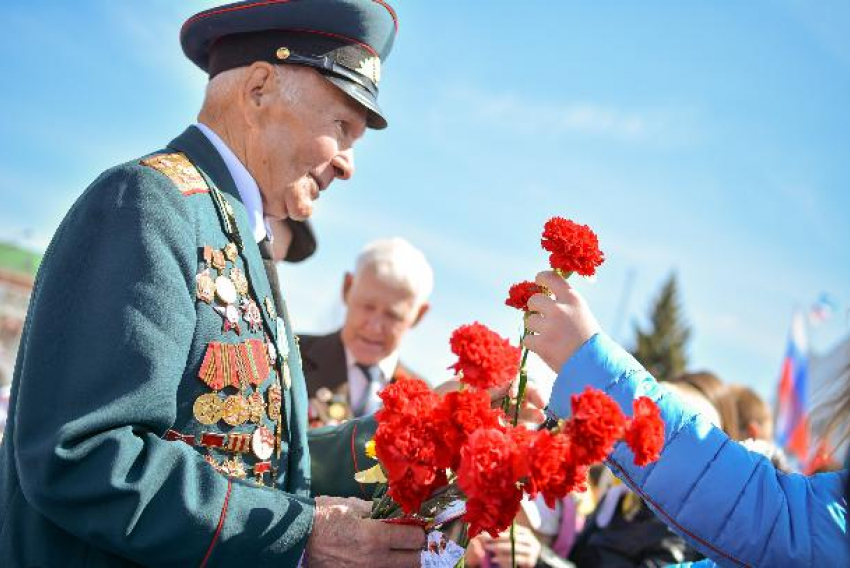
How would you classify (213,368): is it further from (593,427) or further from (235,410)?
(593,427)

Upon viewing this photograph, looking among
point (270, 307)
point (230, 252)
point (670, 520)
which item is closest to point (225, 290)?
point (230, 252)

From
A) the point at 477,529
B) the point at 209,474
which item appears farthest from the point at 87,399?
the point at 477,529

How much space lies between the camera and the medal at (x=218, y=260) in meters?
2.09

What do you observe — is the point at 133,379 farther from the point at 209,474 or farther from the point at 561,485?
the point at 561,485

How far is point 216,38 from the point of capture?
258 cm

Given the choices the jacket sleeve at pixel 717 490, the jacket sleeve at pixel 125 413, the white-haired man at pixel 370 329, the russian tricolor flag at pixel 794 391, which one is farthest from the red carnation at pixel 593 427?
the russian tricolor flag at pixel 794 391

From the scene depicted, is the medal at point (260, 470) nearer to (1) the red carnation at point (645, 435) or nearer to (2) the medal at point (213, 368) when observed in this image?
(2) the medal at point (213, 368)

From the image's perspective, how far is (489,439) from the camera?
1.51 metres

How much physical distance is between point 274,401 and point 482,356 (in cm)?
79

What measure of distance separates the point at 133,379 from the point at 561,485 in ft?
3.05

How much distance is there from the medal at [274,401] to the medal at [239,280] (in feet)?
0.87

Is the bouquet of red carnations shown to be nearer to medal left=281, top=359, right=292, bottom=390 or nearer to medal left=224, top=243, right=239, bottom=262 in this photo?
medal left=281, top=359, right=292, bottom=390

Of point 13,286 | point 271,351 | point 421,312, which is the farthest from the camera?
point 13,286

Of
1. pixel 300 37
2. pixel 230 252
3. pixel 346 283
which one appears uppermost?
pixel 300 37
